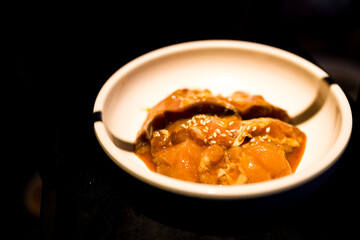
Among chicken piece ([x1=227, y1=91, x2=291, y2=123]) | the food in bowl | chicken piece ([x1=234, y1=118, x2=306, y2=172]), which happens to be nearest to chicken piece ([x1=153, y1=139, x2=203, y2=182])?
the food in bowl

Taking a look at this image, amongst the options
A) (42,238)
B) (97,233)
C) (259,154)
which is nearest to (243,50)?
(259,154)

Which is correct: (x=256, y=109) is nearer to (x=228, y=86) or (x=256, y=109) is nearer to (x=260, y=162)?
(x=228, y=86)

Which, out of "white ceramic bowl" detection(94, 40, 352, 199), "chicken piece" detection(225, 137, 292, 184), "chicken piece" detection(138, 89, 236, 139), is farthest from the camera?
"chicken piece" detection(138, 89, 236, 139)

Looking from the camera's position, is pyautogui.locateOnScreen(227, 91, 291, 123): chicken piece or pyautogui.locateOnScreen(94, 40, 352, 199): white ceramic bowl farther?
pyautogui.locateOnScreen(227, 91, 291, 123): chicken piece

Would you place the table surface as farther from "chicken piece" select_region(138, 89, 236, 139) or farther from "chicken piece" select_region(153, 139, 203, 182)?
"chicken piece" select_region(138, 89, 236, 139)

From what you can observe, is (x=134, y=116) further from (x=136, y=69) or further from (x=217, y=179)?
(x=217, y=179)

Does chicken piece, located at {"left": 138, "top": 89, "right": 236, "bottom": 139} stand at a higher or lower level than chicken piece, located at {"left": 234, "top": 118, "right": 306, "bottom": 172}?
higher
